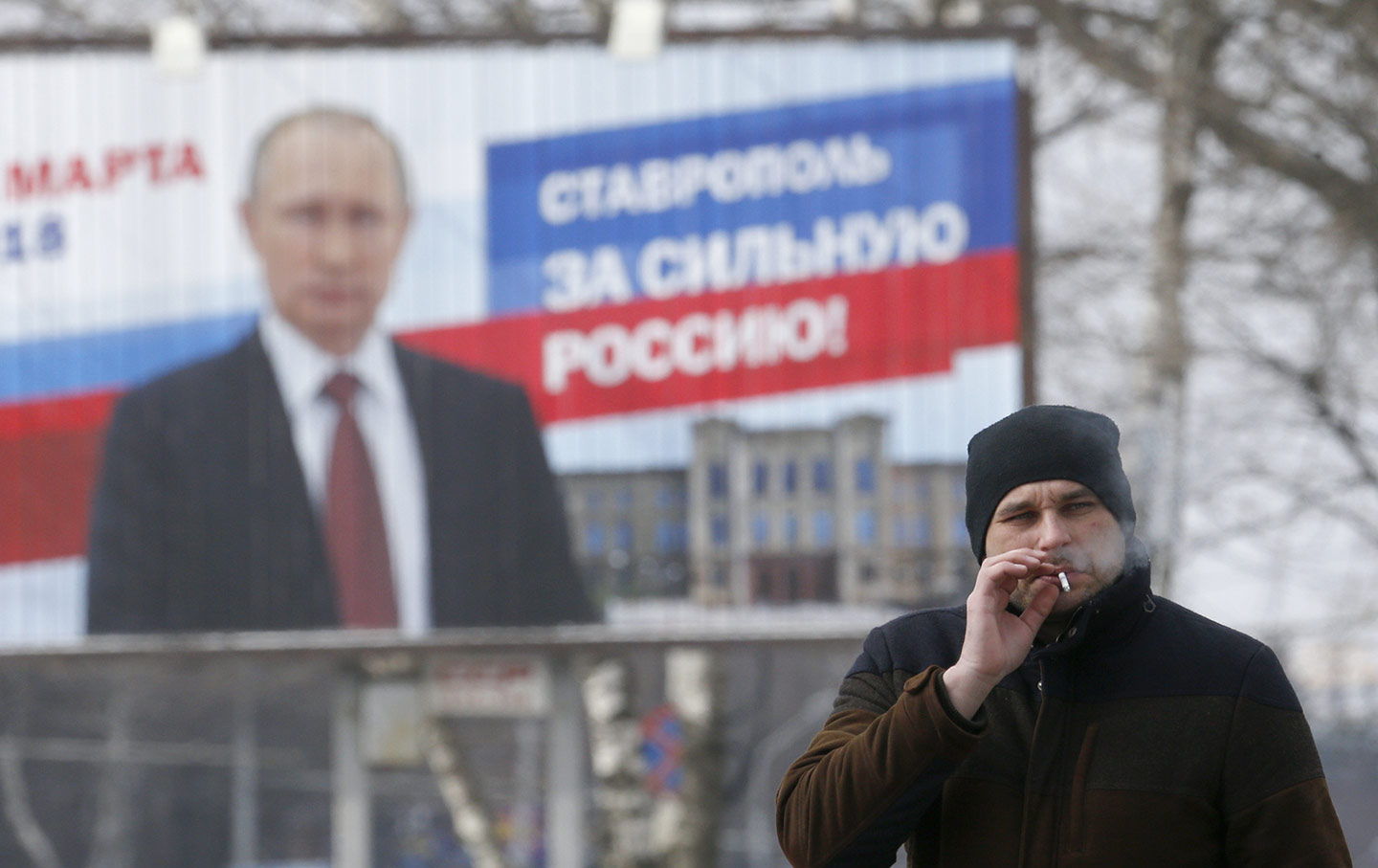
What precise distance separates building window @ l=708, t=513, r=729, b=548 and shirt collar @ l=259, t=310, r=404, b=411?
1.61m

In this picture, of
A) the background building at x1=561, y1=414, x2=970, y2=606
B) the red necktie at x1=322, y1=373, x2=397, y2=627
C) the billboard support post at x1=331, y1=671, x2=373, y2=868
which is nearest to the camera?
the red necktie at x1=322, y1=373, x2=397, y2=627

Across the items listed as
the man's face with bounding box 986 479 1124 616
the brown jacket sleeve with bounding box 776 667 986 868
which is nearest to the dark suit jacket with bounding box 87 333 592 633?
the brown jacket sleeve with bounding box 776 667 986 868

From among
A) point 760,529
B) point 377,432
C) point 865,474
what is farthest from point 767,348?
point 377,432

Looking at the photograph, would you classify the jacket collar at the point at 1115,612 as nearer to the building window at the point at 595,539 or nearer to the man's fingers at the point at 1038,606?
the man's fingers at the point at 1038,606

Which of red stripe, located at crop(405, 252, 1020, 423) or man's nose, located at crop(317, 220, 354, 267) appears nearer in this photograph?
red stripe, located at crop(405, 252, 1020, 423)

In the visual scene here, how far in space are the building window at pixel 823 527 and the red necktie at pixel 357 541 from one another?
2039mm

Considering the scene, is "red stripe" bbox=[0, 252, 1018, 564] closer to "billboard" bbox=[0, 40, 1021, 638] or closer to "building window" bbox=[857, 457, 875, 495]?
"billboard" bbox=[0, 40, 1021, 638]

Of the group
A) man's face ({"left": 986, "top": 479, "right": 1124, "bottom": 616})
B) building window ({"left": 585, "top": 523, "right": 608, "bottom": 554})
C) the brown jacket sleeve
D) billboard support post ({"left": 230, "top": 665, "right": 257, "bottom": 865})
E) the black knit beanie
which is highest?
the black knit beanie

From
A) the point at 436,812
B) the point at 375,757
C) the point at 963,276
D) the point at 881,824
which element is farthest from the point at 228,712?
the point at 881,824

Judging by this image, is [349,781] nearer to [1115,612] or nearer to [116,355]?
[116,355]

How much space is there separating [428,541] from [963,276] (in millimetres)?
2847

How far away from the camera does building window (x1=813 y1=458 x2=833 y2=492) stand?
8586 millimetres

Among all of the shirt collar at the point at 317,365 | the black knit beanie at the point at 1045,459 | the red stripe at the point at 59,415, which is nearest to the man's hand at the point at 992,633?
the black knit beanie at the point at 1045,459

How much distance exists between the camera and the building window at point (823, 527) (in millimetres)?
8633
